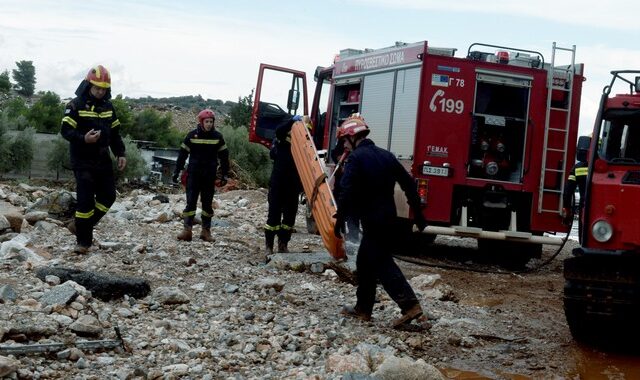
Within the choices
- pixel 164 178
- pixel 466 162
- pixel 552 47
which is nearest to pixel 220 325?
pixel 466 162

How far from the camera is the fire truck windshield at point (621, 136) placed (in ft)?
26.3

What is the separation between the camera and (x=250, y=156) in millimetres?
28016

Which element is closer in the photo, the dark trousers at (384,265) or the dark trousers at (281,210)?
the dark trousers at (384,265)

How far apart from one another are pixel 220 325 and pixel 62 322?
Result: 1.34 meters

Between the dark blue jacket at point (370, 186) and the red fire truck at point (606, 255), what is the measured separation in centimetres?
147

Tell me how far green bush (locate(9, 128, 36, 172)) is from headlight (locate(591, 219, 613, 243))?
20.8m

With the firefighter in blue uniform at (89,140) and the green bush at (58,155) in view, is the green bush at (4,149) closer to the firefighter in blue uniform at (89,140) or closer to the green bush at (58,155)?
the green bush at (58,155)

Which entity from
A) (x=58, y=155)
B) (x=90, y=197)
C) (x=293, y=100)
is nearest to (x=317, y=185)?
(x=90, y=197)

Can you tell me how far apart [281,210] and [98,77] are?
9.88ft

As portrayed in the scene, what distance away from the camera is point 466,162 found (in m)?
12.6

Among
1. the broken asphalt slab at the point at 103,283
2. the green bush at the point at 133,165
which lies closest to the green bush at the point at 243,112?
the green bush at the point at 133,165

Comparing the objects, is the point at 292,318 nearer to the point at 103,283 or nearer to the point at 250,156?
the point at 103,283

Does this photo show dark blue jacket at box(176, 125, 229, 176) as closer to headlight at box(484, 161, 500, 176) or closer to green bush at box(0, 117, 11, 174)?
headlight at box(484, 161, 500, 176)

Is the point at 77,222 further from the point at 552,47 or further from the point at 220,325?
the point at 552,47
